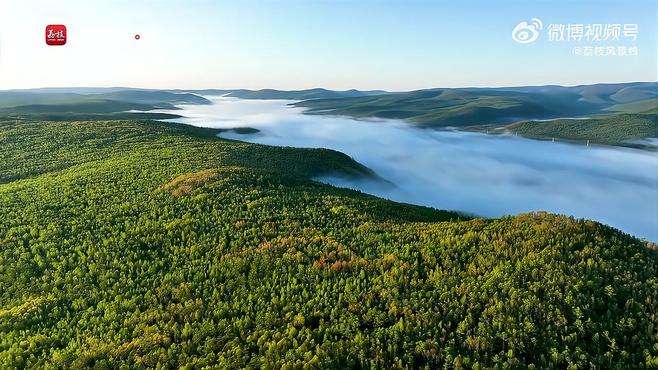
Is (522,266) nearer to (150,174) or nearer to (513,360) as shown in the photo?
(513,360)

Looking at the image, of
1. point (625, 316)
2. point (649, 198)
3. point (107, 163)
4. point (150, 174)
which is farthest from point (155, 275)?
point (649, 198)

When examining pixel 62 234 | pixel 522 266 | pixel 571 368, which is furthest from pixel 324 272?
pixel 62 234

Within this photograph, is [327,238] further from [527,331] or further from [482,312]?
[527,331]

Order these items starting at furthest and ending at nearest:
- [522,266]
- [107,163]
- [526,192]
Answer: [526,192]
[107,163]
[522,266]

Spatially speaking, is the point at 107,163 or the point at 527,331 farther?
the point at 107,163

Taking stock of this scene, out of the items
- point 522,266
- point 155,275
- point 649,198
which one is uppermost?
point 522,266

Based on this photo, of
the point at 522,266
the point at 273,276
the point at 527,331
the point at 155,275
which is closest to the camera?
the point at 527,331

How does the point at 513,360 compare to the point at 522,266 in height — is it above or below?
below
